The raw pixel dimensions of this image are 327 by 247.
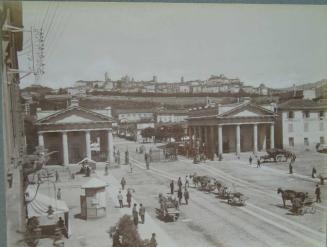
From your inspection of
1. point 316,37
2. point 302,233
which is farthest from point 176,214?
point 316,37

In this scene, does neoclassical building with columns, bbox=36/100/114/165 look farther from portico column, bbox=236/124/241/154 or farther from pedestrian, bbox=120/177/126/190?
portico column, bbox=236/124/241/154

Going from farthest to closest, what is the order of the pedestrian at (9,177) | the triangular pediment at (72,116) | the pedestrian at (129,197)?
1. the pedestrian at (129,197)
2. the triangular pediment at (72,116)
3. the pedestrian at (9,177)

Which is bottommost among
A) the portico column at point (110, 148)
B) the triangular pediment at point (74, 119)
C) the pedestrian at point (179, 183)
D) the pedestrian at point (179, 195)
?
the pedestrian at point (179, 195)

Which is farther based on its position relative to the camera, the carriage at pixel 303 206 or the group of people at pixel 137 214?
the carriage at pixel 303 206

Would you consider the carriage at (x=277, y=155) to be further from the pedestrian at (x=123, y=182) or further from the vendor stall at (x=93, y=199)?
the vendor stall at (x=93, y=199)

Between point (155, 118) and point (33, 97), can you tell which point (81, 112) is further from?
point (155, 118)

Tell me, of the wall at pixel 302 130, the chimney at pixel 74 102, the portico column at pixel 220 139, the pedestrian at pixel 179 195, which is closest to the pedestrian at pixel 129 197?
the pedestrian at pixel 179 195
